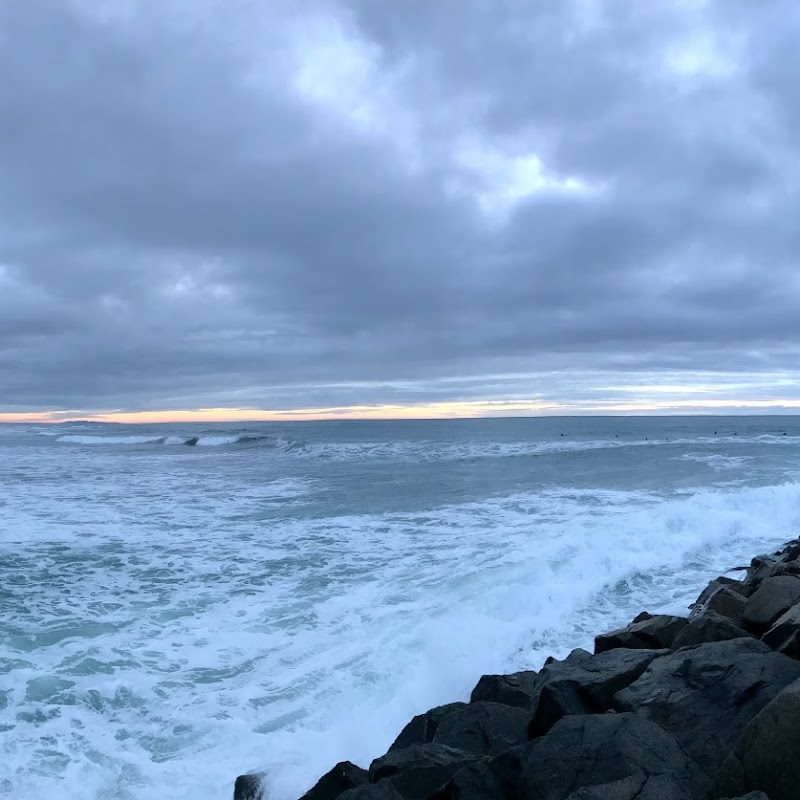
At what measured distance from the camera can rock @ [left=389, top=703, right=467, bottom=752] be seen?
18.0ft

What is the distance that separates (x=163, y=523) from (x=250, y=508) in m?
3.17

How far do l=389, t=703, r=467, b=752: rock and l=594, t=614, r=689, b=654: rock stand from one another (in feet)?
6.92

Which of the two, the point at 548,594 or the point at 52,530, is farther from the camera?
the point at 52,530

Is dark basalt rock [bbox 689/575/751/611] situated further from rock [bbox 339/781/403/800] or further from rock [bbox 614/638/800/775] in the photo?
rock [bbox 339/781/403/800]

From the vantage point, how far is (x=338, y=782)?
464cm

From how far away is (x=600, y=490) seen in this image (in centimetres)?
2433

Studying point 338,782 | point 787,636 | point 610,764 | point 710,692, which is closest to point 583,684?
point 710,692

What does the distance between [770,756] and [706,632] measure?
2867mm

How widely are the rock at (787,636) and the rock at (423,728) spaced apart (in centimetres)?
276

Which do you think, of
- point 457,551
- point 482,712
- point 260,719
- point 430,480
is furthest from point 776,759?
point 430,480

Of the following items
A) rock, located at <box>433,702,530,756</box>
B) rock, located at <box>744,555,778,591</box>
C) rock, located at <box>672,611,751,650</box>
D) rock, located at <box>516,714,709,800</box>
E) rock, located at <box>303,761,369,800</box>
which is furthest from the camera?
rock, located at <box>744,555,778,591</box>

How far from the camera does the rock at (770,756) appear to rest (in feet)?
11.3

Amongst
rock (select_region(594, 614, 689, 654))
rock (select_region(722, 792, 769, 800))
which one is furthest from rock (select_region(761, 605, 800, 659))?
rock (select_region(722, 792, 769, 800))

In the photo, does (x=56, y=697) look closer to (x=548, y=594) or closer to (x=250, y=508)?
(x=548, y=594)
